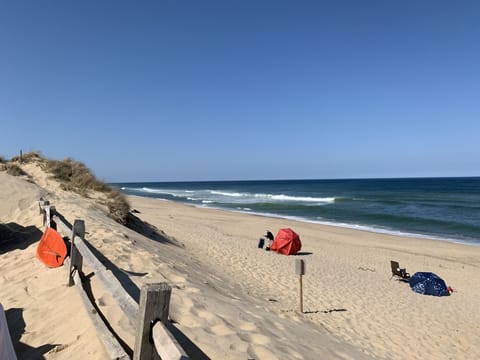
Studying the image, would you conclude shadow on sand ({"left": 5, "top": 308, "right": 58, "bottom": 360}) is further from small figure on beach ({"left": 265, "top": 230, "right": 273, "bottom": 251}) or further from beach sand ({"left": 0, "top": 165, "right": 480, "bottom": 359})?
small figure on beach ({"left": 265, "top": 230, "right": 273, "bottom": 251})

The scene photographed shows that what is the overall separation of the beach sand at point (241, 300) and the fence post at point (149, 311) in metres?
1.05

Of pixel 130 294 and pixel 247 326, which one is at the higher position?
pixel 130 294

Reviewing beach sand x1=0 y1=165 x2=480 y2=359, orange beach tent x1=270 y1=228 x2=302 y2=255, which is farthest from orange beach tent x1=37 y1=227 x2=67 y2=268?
orange beach tent x1=270 y1=228 x2=302 y2=255

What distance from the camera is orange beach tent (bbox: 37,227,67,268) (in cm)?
571

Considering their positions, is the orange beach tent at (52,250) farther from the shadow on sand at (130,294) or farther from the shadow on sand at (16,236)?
the shadow on sand at (16,236)

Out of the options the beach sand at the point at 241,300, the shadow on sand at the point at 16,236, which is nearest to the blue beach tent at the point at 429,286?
the beach sand at the point at 241,300

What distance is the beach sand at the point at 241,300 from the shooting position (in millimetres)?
3898

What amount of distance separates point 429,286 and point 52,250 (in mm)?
10517

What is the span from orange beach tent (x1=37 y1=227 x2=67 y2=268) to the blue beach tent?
33.0 ft

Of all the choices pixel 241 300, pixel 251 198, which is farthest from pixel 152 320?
pixel 251 198

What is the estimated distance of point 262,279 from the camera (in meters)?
10.1

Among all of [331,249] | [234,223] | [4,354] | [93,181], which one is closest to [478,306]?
[331,249]

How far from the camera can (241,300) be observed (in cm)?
650

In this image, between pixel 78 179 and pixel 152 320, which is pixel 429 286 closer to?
pixel 152 320
